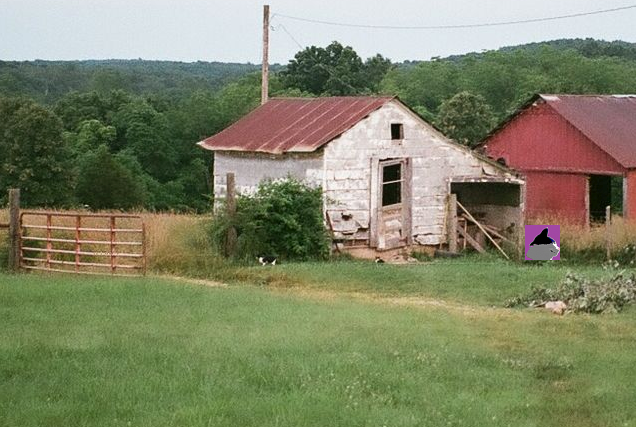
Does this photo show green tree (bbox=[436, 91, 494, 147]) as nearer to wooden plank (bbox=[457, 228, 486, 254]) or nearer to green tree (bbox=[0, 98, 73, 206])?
green tree (bbox=[0, 98, 73, 206])

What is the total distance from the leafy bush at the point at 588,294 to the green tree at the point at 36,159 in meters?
38.4

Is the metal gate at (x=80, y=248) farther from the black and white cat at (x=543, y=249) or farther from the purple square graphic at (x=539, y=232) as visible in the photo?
the purple square graphic at (x=539, y=232)

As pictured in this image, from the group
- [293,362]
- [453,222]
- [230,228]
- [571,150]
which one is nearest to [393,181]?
[453,222]

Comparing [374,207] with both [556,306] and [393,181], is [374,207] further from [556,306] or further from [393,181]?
[556,306]

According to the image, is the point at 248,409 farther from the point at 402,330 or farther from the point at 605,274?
the point at 605,274

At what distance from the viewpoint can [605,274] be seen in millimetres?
24500

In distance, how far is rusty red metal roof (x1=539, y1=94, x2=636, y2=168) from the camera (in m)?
35.5

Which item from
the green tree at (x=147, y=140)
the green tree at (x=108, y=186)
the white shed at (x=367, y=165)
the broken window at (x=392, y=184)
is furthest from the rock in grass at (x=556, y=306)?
the green tree at (x=147, y=140)

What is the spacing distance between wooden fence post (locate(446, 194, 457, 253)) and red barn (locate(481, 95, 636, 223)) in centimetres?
527

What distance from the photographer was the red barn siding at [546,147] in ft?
118

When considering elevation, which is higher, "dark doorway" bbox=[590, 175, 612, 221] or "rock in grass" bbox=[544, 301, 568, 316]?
"dark doorway" bbox=[590, 175, 612, 221]

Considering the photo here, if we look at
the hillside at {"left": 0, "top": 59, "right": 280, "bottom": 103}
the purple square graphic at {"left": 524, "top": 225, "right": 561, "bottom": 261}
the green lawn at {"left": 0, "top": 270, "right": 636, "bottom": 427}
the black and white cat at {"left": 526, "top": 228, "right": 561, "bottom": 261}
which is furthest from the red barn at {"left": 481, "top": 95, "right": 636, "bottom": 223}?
the hillside at {"left": 0, "top": 59, "right": 280, "bottom": 103}

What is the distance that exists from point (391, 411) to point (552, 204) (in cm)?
2707

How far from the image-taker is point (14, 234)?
2506 centimetres
